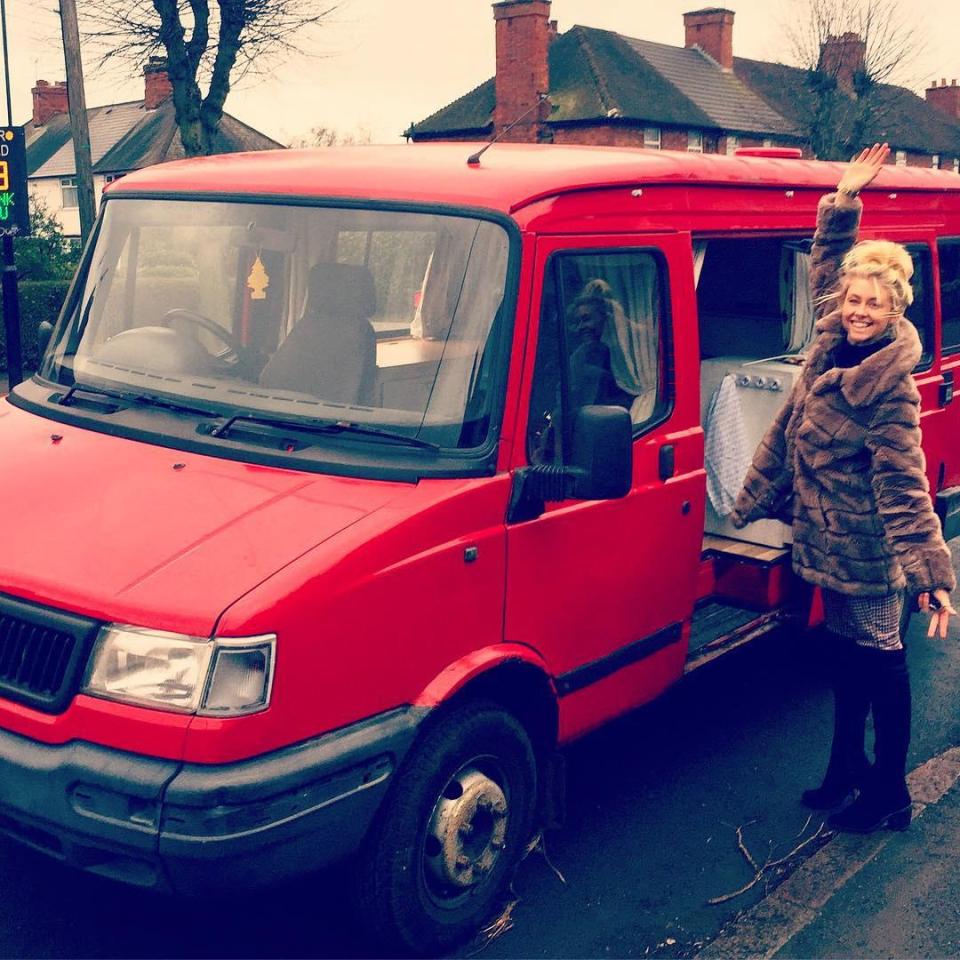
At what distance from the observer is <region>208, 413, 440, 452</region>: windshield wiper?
12.4 feet

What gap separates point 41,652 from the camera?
3365 millimetres

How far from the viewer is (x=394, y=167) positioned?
423cm

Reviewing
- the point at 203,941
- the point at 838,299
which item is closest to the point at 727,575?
the point at 838,299

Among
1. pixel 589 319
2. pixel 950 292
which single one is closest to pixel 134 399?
pixel 589 319

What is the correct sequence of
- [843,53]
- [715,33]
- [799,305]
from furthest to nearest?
1. [715,33]
2. [843,53]
3. [799,305]

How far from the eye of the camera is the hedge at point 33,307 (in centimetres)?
2020

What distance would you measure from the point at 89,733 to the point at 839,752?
2989mm

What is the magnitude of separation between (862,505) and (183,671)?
2.50 metres

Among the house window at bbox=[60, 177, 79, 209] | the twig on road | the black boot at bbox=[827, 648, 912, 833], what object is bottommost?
the twig on road

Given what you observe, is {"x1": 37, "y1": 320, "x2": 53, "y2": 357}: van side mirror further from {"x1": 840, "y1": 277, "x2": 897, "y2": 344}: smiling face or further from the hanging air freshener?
{"x1": 840, "y1": 277, "x2": 897, "y2": 344}: smiling face

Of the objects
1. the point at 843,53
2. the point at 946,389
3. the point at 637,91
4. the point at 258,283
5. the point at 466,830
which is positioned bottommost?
the point at 466,830

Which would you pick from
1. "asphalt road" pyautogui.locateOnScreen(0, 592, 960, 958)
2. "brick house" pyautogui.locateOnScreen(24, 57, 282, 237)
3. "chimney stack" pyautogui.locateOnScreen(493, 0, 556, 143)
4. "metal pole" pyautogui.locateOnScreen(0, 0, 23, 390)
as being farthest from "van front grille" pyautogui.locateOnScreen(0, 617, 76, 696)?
"brick house" pyautogui.locateOnScreen(24, 57, 282, 237)

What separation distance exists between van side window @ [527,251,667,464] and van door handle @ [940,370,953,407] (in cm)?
282

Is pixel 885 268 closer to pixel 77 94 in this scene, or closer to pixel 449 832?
pixel 449 832
